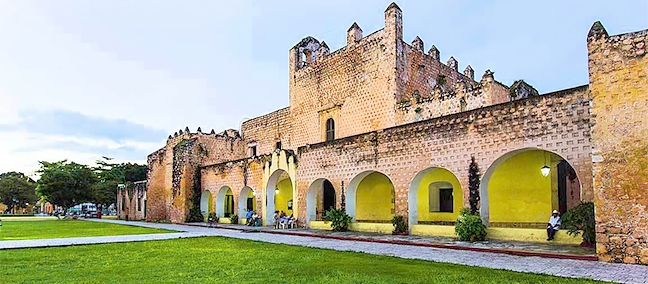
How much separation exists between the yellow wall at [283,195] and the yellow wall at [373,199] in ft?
18.7

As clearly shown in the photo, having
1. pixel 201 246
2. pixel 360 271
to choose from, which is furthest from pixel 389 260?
pixel 201 246

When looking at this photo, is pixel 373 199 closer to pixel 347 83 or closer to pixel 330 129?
pixel 330 129

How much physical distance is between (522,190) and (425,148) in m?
3.30

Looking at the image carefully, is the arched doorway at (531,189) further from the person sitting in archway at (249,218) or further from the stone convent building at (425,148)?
the person sitting in archway at (249,218)

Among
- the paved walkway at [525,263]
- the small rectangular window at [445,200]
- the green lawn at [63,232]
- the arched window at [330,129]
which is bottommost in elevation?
the green lawn at [63,232]

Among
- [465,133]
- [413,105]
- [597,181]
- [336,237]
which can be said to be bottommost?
[336,237]

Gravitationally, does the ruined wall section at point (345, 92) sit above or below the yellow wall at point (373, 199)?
above

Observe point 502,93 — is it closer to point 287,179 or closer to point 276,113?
point 287,179

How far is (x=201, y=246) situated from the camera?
1223 centimetres

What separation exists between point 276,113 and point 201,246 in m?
16.2

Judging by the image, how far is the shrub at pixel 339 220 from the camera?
16734 millimetres

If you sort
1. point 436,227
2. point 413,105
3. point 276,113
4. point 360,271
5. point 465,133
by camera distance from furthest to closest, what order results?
point 276,113 → point 413,105 → point 436,227 → point 465,133 → point 360,271

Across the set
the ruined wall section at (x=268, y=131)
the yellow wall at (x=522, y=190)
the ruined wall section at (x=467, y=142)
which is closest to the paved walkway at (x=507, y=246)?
the ruined wall section at (x=467, y=142)

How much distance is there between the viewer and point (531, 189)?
1454 cm
